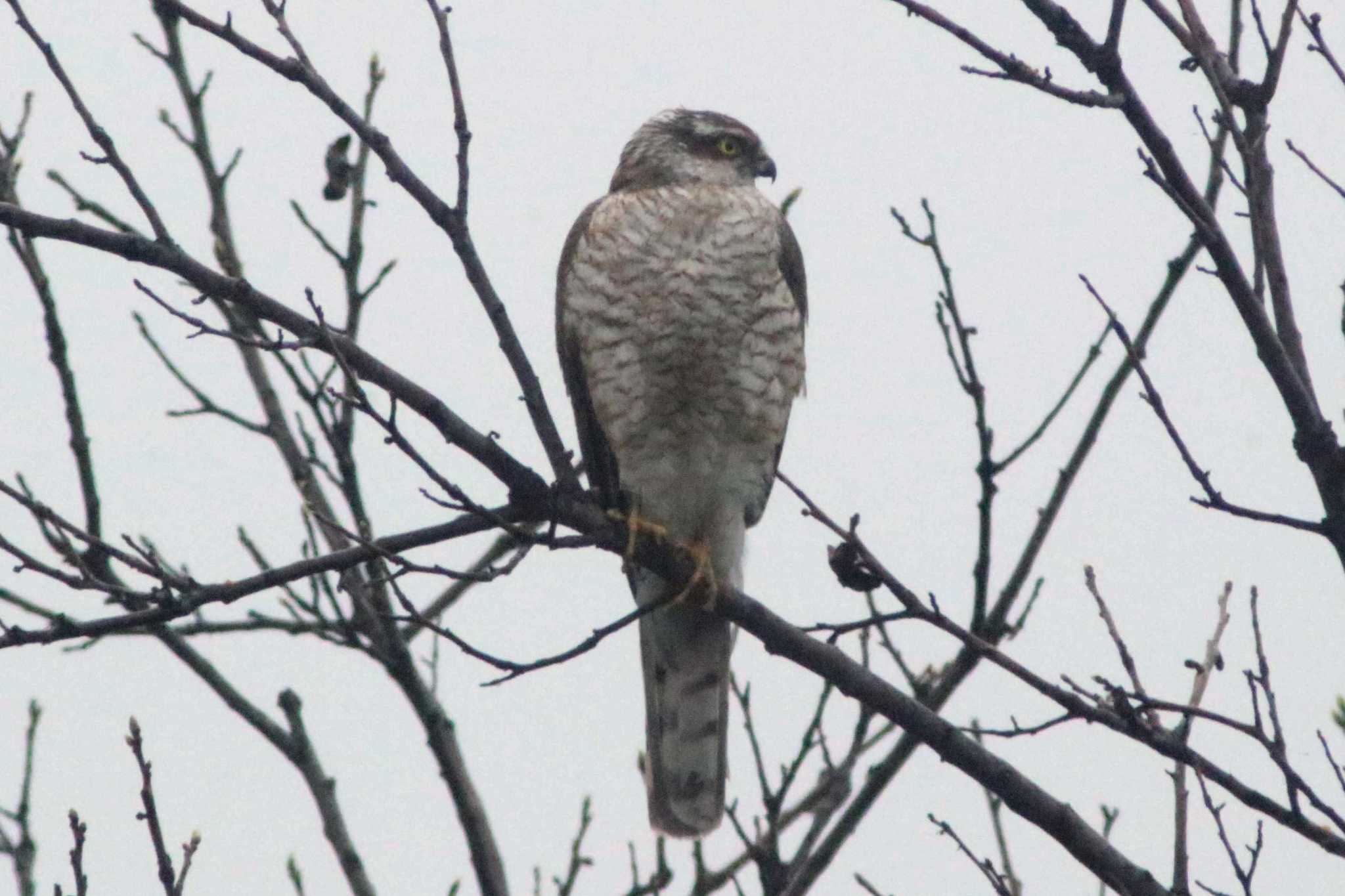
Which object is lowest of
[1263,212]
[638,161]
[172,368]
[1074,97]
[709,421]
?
[1263,212]

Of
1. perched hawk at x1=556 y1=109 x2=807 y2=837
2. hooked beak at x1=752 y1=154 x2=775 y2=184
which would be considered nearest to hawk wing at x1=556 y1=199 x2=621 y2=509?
perched hawk at x1=556 y1=109 x2=807 y2=837

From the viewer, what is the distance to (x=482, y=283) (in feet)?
11.1

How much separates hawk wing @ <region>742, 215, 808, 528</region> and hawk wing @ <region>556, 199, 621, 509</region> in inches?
2.0

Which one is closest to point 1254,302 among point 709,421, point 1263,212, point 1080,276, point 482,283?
point 1263,212

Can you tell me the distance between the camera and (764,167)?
18.9ft

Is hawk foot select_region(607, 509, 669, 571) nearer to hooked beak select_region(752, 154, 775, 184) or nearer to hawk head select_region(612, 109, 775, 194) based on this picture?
hawk head select_region(612, 109, 775, 194)

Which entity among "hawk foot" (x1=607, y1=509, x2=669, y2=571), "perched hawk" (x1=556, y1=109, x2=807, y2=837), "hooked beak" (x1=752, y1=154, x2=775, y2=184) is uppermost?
"hooked beak" (x1=752, y1=154, x2=775, y2=184)

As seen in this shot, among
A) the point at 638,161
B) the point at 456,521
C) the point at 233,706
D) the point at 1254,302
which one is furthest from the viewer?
the point at 638,161

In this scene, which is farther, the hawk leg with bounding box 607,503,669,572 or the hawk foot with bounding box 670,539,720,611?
the hawk foot with bounding box 670,539,720,611

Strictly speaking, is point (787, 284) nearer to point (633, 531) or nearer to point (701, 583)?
point (701, 583)

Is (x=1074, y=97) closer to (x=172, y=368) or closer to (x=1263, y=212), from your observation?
(x=1263, y=212)

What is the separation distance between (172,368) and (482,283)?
6.86ft

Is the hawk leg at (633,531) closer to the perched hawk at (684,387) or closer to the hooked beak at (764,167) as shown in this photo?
the perched hawk at (684,387)

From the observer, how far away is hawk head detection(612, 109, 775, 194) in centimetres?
551
